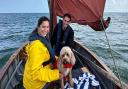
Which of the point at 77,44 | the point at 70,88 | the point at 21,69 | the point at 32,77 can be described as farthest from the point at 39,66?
the point at 77,44

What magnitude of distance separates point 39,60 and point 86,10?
175 cm

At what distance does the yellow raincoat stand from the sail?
146 centimetres

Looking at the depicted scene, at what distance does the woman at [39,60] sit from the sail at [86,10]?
140 centimetres

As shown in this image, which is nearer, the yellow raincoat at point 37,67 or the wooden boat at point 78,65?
the yellow raincoat at point 37,67

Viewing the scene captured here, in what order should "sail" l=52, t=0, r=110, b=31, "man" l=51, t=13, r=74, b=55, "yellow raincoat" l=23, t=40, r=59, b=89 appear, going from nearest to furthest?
A: 1. "yellow raincoat" l=23, t=40, r=59, b=89
2. "sail" l=52, t=0, r=110, b=31
3. "man" l=51, t=13, r=74, b=55

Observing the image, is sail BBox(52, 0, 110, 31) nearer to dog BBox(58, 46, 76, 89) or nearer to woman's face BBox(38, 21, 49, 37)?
dog BBox(58, 46, 76, 89)

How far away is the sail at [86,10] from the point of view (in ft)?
15.6

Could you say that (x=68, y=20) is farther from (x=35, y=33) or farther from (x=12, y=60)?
(x=35, y=33)

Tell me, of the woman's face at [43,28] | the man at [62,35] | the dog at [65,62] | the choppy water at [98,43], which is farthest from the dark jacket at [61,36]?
the choppy water at [98,43]

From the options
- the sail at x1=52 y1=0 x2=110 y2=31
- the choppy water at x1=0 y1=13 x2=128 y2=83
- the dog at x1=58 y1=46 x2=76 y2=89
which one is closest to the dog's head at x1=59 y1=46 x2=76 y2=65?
the dog at x1=58 y1=46 x2=76 y2=89

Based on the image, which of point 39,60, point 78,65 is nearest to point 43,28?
point 39,60

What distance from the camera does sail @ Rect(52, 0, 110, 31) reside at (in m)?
4.77

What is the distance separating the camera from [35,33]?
11.6 feet

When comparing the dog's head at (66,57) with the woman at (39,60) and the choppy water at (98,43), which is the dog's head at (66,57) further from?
the choppy water at (98,43)
